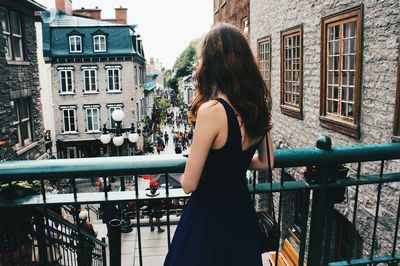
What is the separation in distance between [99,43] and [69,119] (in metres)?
6.81

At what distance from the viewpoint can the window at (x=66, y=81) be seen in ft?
98.3

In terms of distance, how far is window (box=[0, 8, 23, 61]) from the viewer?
13.3m

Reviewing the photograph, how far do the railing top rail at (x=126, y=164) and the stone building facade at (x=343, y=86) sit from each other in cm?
218

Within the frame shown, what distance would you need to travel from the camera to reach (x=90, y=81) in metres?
30.5

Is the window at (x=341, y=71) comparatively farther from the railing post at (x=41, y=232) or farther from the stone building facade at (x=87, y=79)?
the stone building facade at (x=87, y=79)

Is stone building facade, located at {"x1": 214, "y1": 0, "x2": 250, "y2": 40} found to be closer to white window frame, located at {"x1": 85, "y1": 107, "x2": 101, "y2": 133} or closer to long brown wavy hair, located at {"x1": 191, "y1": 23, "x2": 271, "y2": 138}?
white window frame, located at {"x1": 85, "y1": 107, "x2": 101, "y2": 133}

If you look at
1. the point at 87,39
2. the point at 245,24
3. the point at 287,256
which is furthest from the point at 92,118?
the point at 287,256

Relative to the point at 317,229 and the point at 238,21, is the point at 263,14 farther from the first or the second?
the point at 317,229

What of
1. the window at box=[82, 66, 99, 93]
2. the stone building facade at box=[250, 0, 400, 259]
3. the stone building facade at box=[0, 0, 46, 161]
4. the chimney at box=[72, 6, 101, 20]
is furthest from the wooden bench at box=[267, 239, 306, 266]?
the chimney at box=[72, 6, 101, 20]

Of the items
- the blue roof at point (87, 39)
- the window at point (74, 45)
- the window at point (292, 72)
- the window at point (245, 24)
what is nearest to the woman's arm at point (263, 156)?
the window at point (292, 72)

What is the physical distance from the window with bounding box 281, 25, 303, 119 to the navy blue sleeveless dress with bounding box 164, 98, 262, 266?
28.3ft

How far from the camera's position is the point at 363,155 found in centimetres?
230

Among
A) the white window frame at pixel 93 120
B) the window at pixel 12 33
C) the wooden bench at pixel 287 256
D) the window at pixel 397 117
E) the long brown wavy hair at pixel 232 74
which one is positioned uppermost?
the window at pixel 12 33

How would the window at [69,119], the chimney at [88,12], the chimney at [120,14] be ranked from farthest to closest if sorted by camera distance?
the chimney at [120,14] < the chimney at [88,12] < the window at [69,119]
